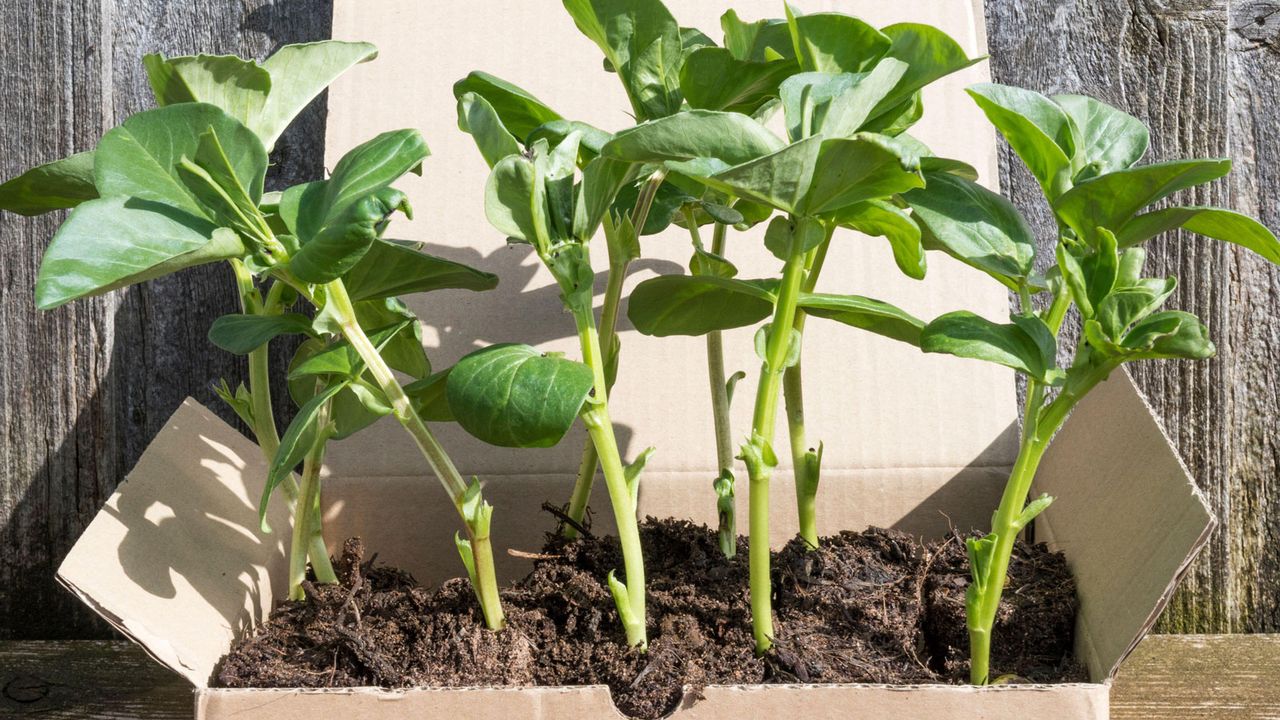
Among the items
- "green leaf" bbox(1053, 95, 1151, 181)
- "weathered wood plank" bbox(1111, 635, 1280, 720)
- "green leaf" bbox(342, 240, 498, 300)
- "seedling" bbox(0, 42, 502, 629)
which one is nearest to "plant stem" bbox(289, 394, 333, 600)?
"seedling" bbox(0, 42, 502, 629)

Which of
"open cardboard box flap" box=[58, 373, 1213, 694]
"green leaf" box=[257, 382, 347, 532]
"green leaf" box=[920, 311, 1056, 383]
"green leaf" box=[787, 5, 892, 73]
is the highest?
"green leaf" box=[787, 5, 892, 73]

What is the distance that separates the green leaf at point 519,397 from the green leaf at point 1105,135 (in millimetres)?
350

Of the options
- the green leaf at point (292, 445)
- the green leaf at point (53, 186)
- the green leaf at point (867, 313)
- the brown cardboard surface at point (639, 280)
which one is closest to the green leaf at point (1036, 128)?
the green leaf at point (867, 313)

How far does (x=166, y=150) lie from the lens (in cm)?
58

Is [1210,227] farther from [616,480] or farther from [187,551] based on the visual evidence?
[187,551]

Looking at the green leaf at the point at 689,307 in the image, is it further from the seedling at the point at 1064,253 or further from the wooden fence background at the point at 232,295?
the wooden fence background at the point at 232,295

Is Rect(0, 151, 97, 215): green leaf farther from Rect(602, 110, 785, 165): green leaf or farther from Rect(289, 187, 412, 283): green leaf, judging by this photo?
Rect(602, 110, 785, 165): green leaf

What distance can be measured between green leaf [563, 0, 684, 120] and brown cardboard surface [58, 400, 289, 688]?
1.46ft

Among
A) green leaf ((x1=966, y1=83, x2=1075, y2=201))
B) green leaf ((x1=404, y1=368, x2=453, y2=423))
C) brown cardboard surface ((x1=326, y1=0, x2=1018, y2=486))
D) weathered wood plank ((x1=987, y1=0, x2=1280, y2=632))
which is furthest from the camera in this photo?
weathered wood plank ((x1=987, y1=0, x2=1280, y2=632))

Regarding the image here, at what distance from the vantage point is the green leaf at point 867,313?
2.19ft

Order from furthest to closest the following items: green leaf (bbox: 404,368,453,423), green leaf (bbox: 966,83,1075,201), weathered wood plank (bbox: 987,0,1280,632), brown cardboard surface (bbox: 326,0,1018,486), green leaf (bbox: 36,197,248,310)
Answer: weathered wood plank (bbox: 987,0,1280,632) < brown cardboard surface (bbox: 326,0,1018,486) < green leaf (bbox: 404,368,453,423) < green leaf (bbox: 966,83,1075,201) < green leaf (bbox: 36,197,248,310)

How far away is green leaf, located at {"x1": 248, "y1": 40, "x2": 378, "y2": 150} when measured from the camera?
64 cm

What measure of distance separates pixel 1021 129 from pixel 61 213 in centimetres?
97

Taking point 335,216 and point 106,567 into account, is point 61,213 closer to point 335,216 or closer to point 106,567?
point 106,567
